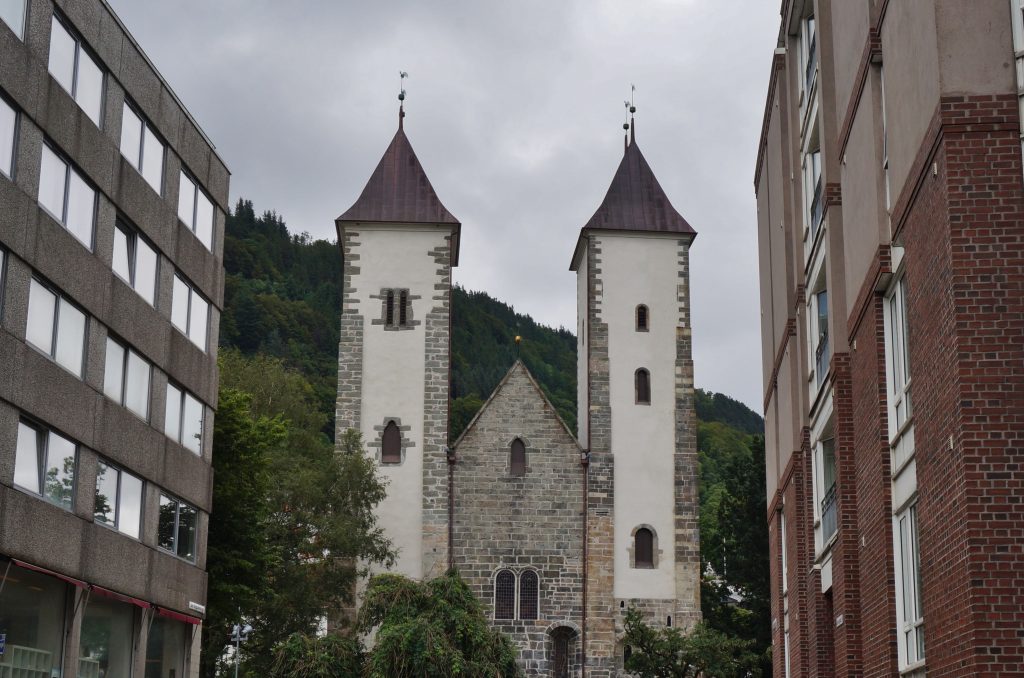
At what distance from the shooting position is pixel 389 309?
49094mm

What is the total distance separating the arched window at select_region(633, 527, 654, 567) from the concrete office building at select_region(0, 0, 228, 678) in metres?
21.2

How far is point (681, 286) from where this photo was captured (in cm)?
5050

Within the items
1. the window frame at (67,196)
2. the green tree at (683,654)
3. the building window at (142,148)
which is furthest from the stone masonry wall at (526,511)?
the window frame at (67,196)

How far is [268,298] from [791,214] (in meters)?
Result: 84.5

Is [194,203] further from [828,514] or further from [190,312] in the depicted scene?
[828,514]

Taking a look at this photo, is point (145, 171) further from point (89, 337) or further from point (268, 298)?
point (268, 298)

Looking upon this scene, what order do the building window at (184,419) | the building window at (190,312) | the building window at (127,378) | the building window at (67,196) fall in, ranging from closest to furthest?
the building window at (67,196) → the building window at (127,378) → the building window at (184,419) → the building window at (190,312)

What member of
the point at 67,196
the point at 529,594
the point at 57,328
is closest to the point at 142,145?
the point at 67,196

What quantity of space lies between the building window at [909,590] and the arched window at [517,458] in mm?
33040

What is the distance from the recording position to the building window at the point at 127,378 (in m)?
23.6

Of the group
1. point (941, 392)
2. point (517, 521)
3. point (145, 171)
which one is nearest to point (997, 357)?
point (941, 392)

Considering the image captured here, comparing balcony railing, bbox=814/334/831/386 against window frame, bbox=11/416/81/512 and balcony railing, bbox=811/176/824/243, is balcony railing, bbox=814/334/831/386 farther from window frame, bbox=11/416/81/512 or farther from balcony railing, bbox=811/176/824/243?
window frame, bbox=11/416/81/512

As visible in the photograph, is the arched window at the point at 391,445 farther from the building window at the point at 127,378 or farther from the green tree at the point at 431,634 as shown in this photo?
the building window at the point at 127,378

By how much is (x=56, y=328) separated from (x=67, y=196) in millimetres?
1951
